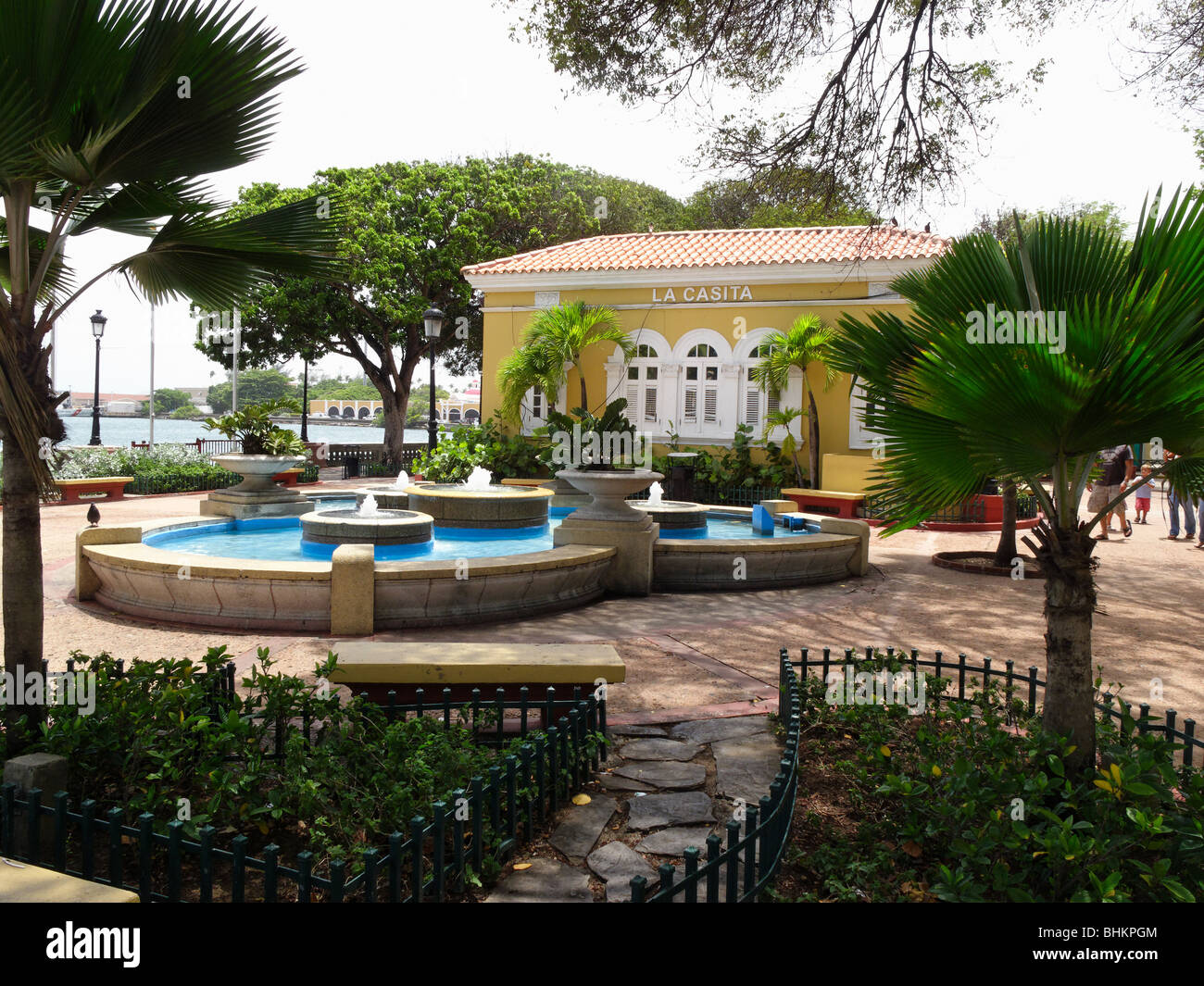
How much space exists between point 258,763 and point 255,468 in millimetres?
10978

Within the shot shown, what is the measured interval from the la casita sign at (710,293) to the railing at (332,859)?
18.0 m

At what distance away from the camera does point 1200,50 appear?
1020 cm

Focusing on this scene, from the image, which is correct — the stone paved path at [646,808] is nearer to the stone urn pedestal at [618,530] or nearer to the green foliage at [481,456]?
the stone urn pedestal at [618,530]

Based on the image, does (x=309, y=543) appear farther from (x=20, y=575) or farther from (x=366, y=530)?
(x=20, y=575)

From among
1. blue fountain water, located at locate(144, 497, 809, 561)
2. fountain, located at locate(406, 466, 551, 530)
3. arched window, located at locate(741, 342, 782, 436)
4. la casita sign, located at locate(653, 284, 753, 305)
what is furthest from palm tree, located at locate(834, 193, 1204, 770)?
la casita sign, located at locate(653, 284, 753, 305)

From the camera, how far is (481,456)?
1836 centimetres

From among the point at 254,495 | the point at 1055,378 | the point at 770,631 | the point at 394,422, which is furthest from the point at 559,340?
the point at 1055,378

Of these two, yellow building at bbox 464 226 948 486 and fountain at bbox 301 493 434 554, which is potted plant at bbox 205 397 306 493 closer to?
fountain at bbox 301 493 434 554

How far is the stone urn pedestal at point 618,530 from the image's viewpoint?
33.4ft

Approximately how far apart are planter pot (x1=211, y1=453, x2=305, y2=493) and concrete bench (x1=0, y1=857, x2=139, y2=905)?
11756 millimetres

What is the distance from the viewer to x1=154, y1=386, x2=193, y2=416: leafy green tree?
364 feet

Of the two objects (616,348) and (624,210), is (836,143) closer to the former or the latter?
(616,348)

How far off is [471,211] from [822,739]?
2625 cm

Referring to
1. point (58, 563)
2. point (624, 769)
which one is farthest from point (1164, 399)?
point (58, 563)
